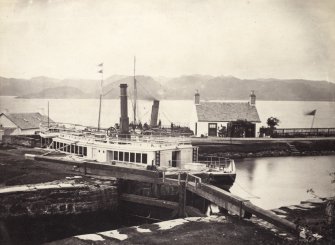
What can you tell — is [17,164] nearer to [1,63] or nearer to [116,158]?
[116,158]

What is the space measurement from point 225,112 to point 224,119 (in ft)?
2.44

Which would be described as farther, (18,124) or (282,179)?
(18,124)

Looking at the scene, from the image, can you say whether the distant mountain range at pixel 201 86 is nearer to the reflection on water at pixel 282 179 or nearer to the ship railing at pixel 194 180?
the reflection on water at pixel 282 179

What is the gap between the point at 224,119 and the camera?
30859 mm

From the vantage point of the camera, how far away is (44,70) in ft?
53.4

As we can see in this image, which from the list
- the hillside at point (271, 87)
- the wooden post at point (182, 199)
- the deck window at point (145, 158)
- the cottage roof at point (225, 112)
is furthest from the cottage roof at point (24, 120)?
the wooden post at point (182, 199)

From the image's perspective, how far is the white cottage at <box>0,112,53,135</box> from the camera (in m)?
27.0

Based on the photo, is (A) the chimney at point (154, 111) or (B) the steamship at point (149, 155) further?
(A) the chimney at point (154, 111)

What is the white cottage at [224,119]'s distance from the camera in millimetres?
30719

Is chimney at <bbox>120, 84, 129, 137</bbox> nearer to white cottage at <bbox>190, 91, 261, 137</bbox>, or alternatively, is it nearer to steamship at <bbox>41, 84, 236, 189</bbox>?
steamship at <bbox>41, 84, 236, 189</bbox>

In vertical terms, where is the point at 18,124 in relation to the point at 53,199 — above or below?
above

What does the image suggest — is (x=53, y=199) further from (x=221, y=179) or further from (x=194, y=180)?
(x=221, y=179)

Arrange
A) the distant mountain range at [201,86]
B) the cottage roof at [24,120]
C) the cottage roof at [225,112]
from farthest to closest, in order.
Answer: the cottage roof at [225,112]
the cottage roof at [24,120]
the distant mountain range at [201,86]

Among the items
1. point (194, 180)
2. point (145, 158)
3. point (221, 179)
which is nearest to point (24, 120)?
point (145, 158)
